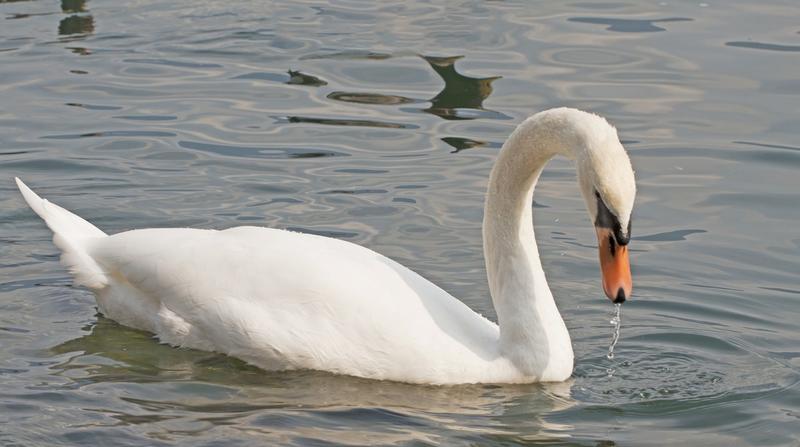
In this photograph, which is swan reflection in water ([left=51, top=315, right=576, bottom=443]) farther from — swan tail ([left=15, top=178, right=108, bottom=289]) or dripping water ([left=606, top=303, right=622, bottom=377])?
swan tail ([left=15, top=178, right=108, bottom=289])

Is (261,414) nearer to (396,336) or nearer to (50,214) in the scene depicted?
(396,336)

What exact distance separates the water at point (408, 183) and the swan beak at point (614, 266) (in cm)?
63

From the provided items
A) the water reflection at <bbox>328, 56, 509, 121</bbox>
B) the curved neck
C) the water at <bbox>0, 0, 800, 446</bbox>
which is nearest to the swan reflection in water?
the water at <bbox>0, 0, 800, 446</bbox>

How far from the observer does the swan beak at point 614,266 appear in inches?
268

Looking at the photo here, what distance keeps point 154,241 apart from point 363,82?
5.94 metres

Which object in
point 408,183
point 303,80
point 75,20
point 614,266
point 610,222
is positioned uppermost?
point 610,222

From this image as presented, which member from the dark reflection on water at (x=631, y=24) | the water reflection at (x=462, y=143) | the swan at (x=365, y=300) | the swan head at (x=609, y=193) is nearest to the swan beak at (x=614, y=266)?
the swan head at (x=609, y=193)

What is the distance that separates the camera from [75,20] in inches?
614

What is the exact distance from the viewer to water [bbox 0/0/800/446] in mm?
7141

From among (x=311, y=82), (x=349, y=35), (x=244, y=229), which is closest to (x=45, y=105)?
(x=311, y=82)

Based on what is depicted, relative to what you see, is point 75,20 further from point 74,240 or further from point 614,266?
point 614,266

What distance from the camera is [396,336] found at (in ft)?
24.0

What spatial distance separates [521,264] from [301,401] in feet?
4.24

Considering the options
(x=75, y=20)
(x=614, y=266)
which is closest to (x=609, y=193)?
(x=614, y=266)
